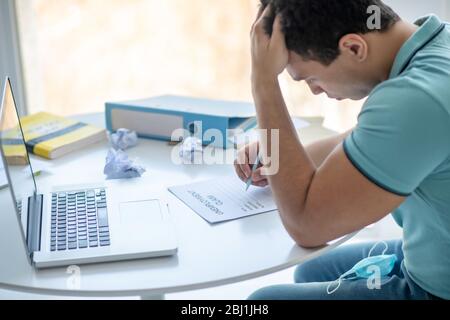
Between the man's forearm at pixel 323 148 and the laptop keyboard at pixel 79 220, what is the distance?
471 millimetres

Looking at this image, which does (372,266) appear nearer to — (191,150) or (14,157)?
(191,150)

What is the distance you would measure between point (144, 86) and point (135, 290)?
1576 millimetres

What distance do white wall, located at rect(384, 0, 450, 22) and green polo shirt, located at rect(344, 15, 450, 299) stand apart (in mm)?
792

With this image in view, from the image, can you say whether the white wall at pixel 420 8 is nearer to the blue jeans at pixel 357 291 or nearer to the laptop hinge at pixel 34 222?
the blue jeans at pixel 357 291

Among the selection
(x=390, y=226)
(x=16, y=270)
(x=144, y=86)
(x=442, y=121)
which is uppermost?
(x=442, y=121)

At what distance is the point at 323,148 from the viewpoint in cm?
130

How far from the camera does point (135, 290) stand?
906 millimetres

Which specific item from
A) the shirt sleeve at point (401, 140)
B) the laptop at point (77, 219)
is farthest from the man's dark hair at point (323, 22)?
the laptop at point (77, 219)

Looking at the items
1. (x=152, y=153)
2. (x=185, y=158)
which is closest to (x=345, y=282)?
(x=185, y=158)

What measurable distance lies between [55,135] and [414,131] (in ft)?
3.39

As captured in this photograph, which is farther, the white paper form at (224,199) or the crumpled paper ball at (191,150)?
the crumpled paper ball at (191,150)

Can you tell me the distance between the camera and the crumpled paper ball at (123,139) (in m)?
→ 1.57
